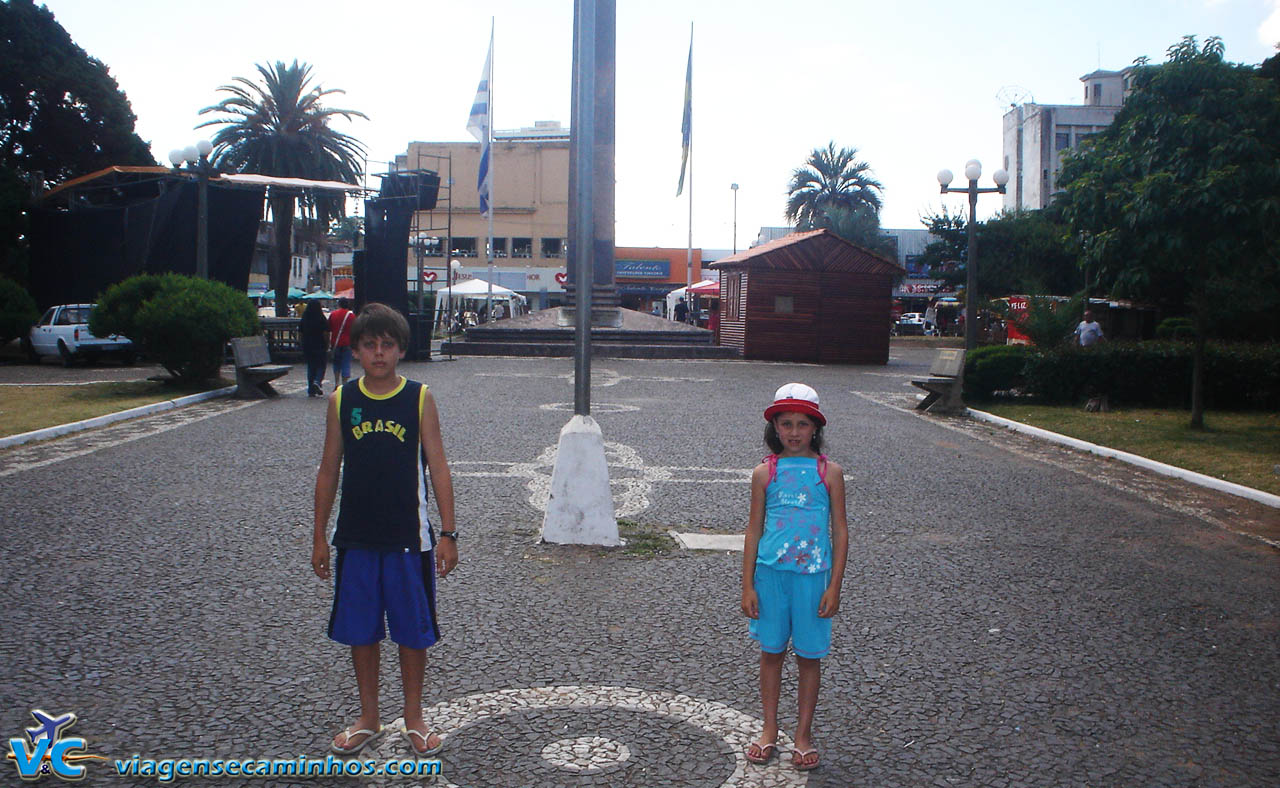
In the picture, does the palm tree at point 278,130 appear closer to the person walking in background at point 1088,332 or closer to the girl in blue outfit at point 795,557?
the person walking in background at point 1088,332

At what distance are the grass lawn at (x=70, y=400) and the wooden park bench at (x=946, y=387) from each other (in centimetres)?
1111

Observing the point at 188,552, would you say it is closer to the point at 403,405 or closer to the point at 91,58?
the point at 403,405

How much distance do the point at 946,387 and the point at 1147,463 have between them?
5552mm

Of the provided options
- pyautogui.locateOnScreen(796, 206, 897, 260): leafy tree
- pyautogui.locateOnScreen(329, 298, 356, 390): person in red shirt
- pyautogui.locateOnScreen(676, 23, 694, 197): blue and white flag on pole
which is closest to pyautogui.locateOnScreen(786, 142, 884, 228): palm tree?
pyautogui.locateOnScreen(796, 206, 897, 260): leafy tree

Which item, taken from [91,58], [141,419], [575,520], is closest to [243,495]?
[575,520]

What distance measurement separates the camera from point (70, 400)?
15.5 metres

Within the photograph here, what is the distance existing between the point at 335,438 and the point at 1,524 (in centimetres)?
475

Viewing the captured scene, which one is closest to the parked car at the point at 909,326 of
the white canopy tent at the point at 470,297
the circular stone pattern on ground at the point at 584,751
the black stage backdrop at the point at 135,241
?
the white canopy tent at the point at 470,297

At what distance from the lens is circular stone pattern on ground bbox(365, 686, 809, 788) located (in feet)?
11.6

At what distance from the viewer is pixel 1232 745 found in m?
3.90

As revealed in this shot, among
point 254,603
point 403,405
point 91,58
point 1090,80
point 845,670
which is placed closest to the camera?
point 403,405

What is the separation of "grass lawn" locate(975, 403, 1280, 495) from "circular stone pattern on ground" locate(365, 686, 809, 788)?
7.65m

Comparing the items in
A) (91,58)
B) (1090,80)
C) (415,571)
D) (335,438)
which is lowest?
(415,571)

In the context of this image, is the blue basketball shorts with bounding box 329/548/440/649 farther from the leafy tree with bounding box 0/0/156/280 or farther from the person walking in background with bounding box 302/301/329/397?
the leafy tree with bounding box 0/0/156/280
